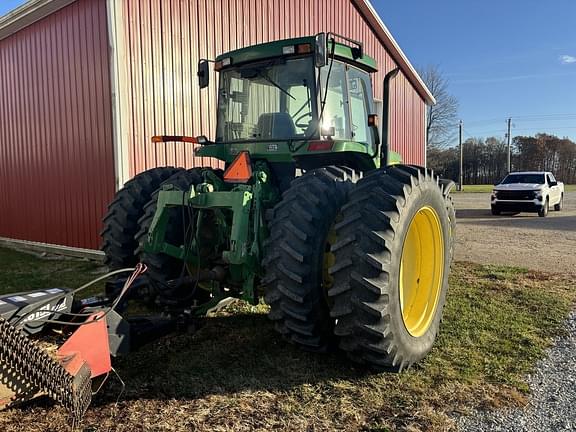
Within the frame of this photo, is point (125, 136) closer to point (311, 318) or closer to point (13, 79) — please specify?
point (13, 79)

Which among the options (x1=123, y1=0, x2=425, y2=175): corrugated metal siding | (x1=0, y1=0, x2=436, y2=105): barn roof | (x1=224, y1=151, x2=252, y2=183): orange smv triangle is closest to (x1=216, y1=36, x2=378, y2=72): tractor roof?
(x1=224, y1=151, x2=252, y2=183): orange smv triangle

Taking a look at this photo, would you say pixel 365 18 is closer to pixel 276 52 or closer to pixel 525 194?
pixel 525 194

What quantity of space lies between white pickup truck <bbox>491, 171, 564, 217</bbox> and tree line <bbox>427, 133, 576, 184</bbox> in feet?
148

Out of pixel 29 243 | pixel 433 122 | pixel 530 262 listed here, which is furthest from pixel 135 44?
pixel 433 122

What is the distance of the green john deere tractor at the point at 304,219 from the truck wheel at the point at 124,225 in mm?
11

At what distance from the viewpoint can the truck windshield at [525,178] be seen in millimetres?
17452

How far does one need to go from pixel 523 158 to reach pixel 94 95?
64.4 m

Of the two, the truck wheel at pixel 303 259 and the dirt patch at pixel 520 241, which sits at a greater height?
the truck wheel at pixel 303 259

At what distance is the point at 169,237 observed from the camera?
4.45 m

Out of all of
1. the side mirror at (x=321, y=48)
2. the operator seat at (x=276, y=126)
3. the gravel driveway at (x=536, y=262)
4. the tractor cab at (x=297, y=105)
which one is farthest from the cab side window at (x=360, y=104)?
the gravel driveway at (x=536, y=262)

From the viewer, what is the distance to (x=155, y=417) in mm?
2949

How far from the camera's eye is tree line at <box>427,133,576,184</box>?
61.3 metres

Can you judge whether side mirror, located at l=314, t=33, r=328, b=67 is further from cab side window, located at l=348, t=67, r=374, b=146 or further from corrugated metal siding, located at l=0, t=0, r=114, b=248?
corrugated metal siding, located at l=0, t=0, r=114, b=248

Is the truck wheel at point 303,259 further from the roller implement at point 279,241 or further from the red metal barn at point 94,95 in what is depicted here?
the red metal barn at point 94,95
